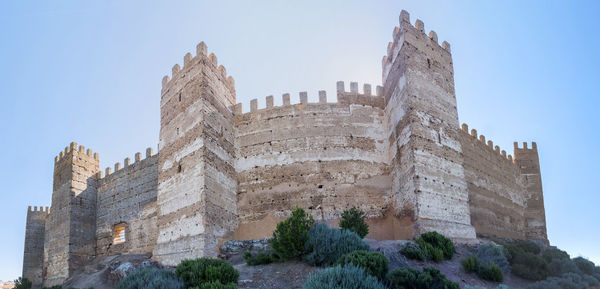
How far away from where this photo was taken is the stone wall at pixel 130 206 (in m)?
22.5

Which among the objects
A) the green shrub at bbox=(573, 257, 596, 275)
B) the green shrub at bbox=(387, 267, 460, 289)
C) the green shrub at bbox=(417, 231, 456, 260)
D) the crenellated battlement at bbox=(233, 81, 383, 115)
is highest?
the crenellated battlement at bbox=(233, 81, 383, 115)

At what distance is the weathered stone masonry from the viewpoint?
1823cm

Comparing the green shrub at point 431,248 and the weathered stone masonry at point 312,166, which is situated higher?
the weathered stone masonry at point 312,166

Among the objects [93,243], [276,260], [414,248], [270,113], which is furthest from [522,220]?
[93,243]

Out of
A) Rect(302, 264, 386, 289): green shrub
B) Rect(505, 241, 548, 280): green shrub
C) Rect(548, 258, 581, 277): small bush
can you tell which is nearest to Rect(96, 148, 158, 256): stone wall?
Rect(302, 264, 386, 289): green shrub

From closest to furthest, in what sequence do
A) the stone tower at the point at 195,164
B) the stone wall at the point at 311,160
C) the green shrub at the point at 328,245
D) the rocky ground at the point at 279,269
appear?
the rocky ground at the point at 279,269 < the green shrub at the point at 328,245 < the stone tower at the point at 195,164 < the stone wall at the point at 311,160

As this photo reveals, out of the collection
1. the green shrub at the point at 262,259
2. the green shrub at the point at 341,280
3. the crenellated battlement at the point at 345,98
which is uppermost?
the crenellated battlement at the point at 345,98

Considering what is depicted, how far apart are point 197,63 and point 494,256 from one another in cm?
1380

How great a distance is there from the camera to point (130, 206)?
23.8 m

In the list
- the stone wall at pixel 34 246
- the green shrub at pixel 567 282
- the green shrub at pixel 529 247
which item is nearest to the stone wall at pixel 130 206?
the stone wall at pixel 34 246

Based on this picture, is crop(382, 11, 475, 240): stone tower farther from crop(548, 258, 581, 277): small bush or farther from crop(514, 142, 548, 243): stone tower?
crop(514, 142, 548, 243): stone tower

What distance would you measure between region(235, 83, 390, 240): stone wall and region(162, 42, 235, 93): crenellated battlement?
2.40 metres

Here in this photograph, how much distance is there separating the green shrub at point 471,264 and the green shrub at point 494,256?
40.5 inches

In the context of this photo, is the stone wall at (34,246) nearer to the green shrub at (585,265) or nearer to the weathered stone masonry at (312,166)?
the weathered stone masonry at (312,166)
